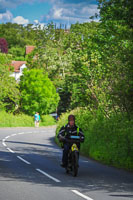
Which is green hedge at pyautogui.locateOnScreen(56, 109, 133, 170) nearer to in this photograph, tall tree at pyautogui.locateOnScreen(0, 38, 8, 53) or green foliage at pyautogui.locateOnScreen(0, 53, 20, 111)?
green foliage at pyautogui.locateOnScreen(0, 53, 20, 111)

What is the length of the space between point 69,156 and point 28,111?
4339 centimetres

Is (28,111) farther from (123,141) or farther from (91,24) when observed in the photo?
(123,141)

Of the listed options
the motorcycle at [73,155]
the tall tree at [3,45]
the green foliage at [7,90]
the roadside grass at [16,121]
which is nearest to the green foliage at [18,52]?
the tall tree at [3,45]

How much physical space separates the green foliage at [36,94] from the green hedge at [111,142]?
1325 inches

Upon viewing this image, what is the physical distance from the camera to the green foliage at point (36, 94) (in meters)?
55.5

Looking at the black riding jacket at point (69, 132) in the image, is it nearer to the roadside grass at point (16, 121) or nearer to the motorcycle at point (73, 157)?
the motorcycle at point (73, 157)

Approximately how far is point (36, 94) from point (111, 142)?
3918cm

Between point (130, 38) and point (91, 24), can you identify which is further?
point (91, 24)

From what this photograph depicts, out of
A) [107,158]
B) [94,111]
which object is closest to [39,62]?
[94,111]

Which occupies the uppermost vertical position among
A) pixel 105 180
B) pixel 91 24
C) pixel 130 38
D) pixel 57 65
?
pixel 91 24

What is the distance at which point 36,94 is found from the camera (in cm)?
5566

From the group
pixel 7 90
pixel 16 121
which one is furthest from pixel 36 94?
pixel 16 121

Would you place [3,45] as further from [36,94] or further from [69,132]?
[69,132]

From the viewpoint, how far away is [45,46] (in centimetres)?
7281
